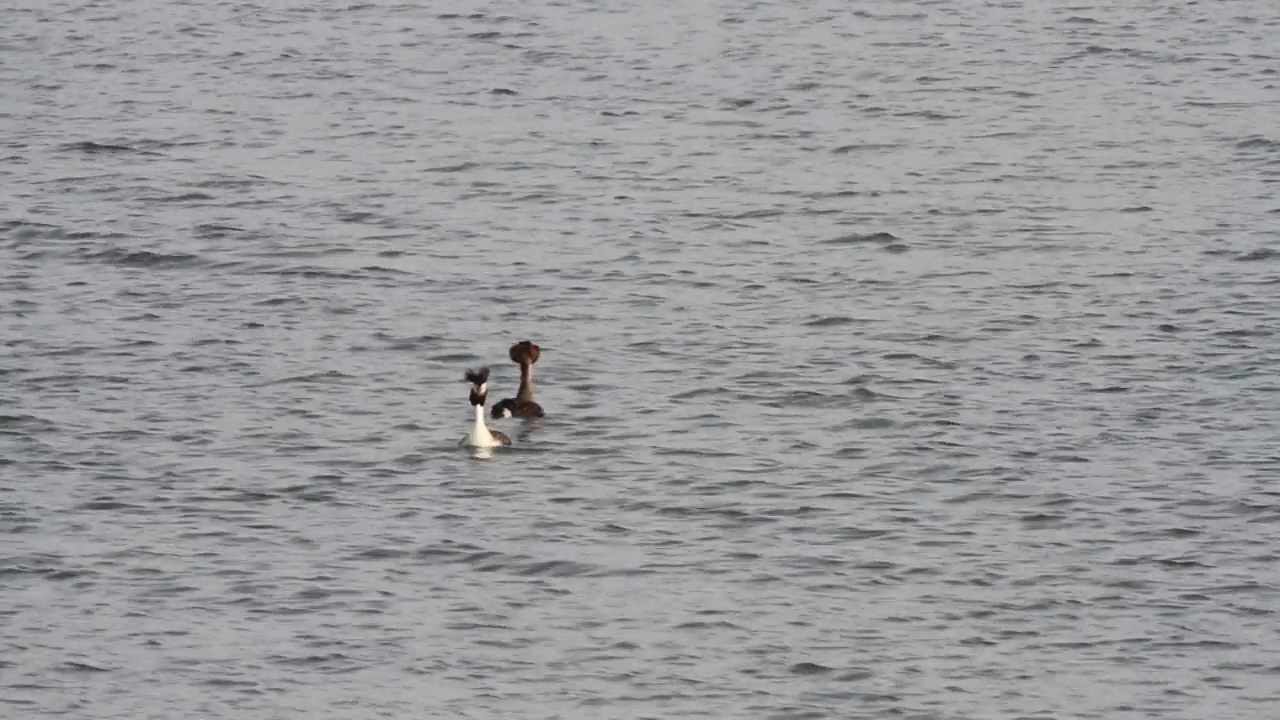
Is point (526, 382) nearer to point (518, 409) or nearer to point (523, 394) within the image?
point (523, 394)

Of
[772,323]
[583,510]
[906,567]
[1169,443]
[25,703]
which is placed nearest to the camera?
[25,703]

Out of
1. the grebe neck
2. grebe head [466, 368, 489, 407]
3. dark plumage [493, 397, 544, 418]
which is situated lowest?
dark plumage [493, 397, 544, 418]

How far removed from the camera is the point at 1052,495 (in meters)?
19.7

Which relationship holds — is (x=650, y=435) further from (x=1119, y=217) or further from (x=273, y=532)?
(x=1119, y=217)

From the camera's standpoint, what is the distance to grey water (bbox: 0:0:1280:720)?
16609 mm

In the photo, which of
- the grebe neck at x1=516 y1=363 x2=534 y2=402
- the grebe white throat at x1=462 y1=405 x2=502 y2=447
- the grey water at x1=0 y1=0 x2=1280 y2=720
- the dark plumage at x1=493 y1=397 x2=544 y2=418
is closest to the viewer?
the grey water at x1=0 y1=0 x2=1280 y2=720

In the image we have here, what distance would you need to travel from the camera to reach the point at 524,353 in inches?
878

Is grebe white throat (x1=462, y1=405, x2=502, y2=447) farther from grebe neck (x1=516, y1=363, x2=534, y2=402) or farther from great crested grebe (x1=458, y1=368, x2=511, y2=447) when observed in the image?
grebe neck (x1=516, y1=363, x2=534, y2=402)

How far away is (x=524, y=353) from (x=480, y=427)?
129 centimetres

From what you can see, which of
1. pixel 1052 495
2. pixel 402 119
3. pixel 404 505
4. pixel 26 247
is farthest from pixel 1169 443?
pixel 402 119

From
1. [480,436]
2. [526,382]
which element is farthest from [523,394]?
[480,436]

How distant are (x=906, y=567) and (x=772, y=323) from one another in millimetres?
7100

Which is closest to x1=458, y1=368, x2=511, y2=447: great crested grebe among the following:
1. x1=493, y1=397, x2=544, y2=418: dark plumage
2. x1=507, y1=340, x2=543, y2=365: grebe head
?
x1=493, y1=397, x2=544, y2=418: dark plumage

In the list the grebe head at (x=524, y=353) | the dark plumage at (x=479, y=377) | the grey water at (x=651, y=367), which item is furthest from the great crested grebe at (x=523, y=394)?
the dark plumage at (x=479, y=377)
